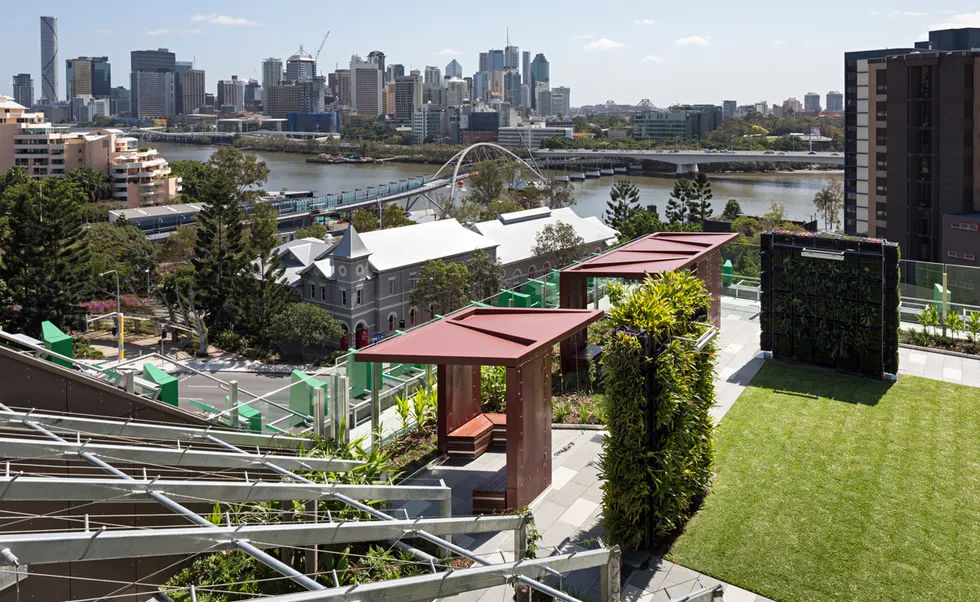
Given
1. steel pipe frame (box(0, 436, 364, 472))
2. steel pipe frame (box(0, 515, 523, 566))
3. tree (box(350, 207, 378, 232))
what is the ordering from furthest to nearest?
1. tree (box(350, 207, 378, 232))
2. steel pipe frame (box(0, 436, 364, 472))
3. steel pipe frame (box(0, 515, 523, 566))

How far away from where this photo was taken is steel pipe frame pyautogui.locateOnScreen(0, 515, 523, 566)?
312cm

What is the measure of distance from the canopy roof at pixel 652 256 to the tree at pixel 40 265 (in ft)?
79.0

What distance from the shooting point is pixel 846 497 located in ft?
25.3

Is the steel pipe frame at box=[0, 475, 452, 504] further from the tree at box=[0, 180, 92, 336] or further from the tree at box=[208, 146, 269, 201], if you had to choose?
the tree at box=[208, 146, 269, 201]

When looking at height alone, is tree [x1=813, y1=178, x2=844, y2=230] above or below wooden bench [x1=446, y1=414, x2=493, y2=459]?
above

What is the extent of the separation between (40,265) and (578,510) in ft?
91.7

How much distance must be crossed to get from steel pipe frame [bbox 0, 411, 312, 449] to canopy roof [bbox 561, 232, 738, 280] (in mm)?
5618

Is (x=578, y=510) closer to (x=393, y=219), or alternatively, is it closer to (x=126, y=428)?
(x=126, y=428)

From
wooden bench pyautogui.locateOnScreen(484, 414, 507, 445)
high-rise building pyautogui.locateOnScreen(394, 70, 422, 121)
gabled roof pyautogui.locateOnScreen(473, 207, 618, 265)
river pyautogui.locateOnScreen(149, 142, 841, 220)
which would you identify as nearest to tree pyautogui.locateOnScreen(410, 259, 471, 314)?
gabled roof pyautogui.locateOnScreen(473, 207, 618, 265)

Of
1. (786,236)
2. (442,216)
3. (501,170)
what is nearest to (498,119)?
(501,170)

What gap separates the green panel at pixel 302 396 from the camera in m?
7.74

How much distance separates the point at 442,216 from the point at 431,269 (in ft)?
65.9

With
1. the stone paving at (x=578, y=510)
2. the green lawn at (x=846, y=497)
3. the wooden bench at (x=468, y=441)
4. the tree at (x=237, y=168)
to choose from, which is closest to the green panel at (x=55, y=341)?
the stone paving at (x=578, y=510)

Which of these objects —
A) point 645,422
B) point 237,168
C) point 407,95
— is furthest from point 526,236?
point 407,95
